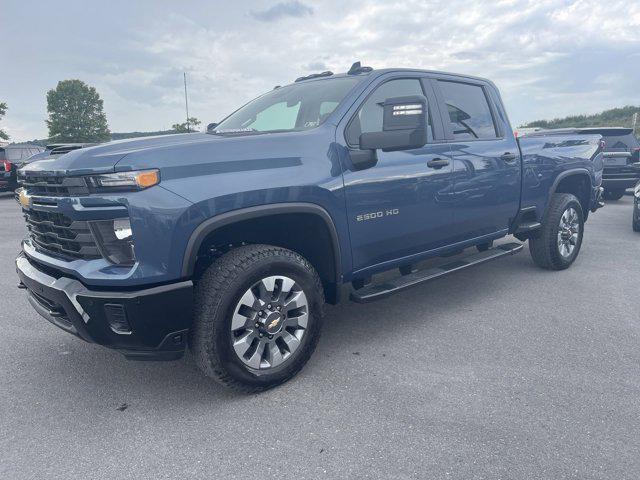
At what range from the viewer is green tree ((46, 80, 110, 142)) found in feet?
194

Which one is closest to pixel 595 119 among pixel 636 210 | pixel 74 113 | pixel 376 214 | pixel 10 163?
pixel 636 210

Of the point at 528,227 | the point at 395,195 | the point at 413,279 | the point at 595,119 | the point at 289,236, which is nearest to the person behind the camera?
the point at 289,236

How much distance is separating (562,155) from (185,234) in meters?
4.40

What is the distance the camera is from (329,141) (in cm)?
319

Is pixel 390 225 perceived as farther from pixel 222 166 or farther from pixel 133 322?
pixel 133 322

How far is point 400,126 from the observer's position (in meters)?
3.05

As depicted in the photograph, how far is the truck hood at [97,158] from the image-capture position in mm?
2527

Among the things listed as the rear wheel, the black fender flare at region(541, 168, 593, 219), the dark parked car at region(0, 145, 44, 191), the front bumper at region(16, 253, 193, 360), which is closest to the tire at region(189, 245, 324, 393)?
the front bumper at region(16, 253, 193, 360)

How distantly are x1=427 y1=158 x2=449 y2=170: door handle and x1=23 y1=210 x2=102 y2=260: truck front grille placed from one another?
242 cm

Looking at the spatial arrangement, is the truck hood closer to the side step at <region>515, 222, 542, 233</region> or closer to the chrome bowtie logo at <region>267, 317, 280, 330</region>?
the chrome bowtie logo at <region>267, 317, 280, 330</region>

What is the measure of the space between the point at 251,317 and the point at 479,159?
8.32 feet

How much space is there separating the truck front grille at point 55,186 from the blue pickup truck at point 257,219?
0.01m

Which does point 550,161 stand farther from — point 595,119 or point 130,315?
point 595,119

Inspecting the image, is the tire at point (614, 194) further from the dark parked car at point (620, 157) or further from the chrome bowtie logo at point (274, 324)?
the chrome bowtie logo at point (274, 324)
